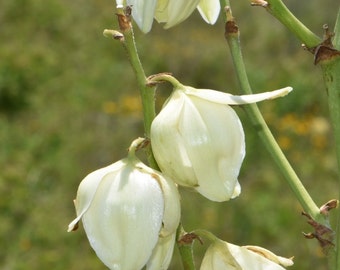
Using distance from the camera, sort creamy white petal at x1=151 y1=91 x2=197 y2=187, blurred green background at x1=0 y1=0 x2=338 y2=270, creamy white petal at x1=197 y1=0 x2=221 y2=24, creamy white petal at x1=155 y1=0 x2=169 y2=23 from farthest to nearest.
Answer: blurred green background at x1=0 y1=0 x2=338 y2=270, creamy white petal at x1=197 y1=0 x2=221 y2=24, creamy white petal at x1=155 y1=0 x2=169 y2=23, creamy white petal at x1=151 y1=91 x2=197 y2=187

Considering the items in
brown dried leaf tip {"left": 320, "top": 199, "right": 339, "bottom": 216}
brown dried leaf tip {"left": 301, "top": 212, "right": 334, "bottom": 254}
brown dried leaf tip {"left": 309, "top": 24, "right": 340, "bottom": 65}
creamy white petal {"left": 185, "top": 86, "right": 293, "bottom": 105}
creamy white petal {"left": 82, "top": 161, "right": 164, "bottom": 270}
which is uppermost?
brown dried leaf tip {"left": 309, "top": 24, "right": 340, "bottom": 65}

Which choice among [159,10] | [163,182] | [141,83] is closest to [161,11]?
[159,10]

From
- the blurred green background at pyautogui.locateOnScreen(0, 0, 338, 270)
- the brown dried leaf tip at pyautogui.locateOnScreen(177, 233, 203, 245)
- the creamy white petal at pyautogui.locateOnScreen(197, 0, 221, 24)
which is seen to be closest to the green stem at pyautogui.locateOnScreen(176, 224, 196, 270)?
the brown dried leaf tip at pyautogui.locateOnScreen(177, 233, 203, 245)

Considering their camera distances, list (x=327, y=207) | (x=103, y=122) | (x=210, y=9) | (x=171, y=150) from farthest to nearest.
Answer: (x=103, y=122), (x=210, y=9), (x=327, y=207), (x=171, y=150)

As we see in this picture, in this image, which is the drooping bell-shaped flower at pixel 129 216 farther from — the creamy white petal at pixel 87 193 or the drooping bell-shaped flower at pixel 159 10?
the drooping bell-shaped flower at pixel 159 10

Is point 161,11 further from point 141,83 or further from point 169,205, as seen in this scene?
point 169,205

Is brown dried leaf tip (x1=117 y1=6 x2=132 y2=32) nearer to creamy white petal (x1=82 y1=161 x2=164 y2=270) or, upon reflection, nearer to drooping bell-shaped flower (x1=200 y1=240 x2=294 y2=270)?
creamy white petal (x1=82 y1=161 x2=164 y2=270)
